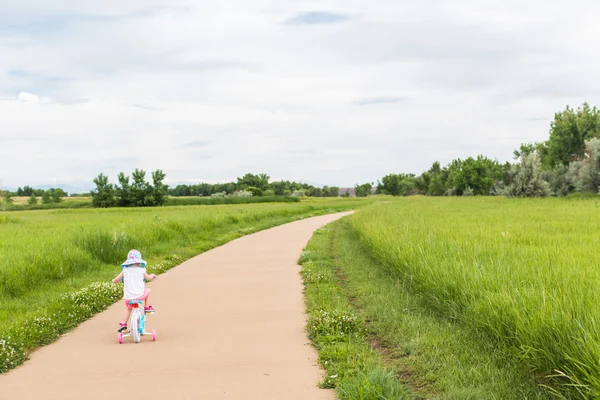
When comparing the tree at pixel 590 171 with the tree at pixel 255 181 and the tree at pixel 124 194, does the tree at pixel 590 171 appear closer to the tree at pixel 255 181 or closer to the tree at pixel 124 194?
the tree at pixel 124 194

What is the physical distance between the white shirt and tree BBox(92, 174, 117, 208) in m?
80.0

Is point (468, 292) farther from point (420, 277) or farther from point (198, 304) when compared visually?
point (198, 304)

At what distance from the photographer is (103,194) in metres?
83.5

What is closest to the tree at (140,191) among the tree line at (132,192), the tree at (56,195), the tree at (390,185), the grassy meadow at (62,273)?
the tree line at (132,192)

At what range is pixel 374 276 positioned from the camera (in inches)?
479

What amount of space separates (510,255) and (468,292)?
3072 mm

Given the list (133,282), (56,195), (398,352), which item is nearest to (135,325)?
(133,282)

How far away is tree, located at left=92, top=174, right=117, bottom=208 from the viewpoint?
3280 inches

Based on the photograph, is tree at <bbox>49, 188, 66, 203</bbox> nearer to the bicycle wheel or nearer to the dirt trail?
the dirt trail

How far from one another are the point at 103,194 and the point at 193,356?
270 feet

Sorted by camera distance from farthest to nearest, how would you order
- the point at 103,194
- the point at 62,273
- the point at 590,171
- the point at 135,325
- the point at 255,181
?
the point at 255,181 < the point at 103,194 < the point at 590,171 < the point at 62,273 < the point at 135,325

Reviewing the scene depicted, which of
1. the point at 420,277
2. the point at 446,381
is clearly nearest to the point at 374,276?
the point at 420,277

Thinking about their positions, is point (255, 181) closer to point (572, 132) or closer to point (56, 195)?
point (56, 195)

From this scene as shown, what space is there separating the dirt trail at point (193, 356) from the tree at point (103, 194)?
77.4 m
